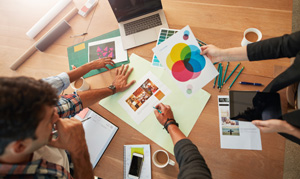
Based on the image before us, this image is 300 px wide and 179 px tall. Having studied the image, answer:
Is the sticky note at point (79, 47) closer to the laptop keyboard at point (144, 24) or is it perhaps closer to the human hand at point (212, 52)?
the laptop keyboard at point (144, 24)

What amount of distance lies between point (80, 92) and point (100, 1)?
733 millimetres

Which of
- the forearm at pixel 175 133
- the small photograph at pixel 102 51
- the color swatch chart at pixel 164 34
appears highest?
the color swatch chart at pixel 164 34

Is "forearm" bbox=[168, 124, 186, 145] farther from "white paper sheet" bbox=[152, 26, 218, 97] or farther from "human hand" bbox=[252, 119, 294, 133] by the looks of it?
"human hand" bbox=[252, 119, 294, 133]

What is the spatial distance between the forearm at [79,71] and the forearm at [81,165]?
460mm

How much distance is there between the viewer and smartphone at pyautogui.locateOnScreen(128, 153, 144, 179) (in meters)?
0.94

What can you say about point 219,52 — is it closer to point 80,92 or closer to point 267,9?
point 267,9

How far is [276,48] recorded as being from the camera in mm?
847

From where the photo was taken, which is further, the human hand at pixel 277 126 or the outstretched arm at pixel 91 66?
the outstretched arm at pixel 91 66

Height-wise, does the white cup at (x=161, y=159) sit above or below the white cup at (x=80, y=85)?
below

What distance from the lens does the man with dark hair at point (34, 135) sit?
1.89 ft

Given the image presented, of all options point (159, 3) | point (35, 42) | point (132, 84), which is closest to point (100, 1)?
point (159, 3)

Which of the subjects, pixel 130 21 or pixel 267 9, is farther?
pixel 130 21

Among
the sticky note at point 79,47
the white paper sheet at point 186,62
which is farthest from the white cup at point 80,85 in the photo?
the white paper sheet at point 186,62

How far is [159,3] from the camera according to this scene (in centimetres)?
115
